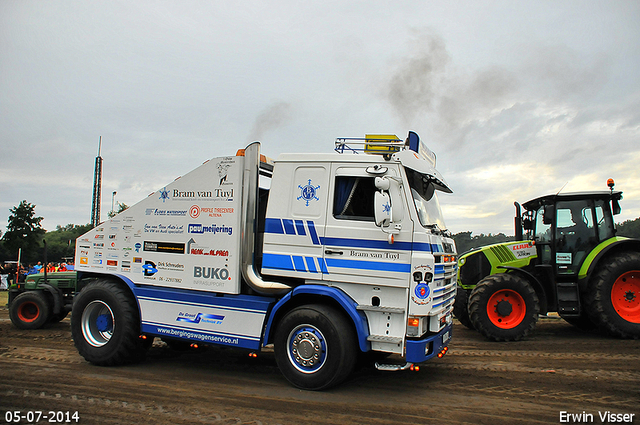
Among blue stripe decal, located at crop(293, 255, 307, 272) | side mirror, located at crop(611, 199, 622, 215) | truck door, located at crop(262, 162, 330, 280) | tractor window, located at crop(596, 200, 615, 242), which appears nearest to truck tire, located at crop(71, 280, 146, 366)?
truck door, located at crop(262, 162, 330, 280)

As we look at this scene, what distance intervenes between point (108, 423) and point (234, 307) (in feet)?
6.44

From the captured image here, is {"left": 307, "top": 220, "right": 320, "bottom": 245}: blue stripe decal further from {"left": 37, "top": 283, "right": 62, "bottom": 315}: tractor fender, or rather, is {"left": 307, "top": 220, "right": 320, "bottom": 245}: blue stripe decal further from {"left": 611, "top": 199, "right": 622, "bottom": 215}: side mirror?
{"left": 37, "top": 283, "right": 62, "bottom": 315}: tractor fender

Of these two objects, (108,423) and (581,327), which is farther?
(581,327)

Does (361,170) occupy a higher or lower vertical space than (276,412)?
higher

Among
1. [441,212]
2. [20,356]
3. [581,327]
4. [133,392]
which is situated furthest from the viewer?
[581,327]

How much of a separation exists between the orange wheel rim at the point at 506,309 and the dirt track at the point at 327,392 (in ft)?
2.71

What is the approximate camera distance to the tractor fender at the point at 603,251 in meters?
8.69

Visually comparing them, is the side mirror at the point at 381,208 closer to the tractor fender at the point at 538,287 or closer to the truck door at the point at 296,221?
the truck door at the point at 296,221

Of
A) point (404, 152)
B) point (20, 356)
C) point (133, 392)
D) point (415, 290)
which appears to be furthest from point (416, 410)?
point (20, 356)

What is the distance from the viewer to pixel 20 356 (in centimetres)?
722

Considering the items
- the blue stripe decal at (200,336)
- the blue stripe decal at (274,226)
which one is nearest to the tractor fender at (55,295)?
the blue stripe decal at (200,336)

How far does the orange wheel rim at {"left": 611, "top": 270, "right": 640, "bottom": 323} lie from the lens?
861 centimetres

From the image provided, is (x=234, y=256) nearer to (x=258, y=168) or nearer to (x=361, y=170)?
(x=258, y=168)

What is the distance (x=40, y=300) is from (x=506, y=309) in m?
10.3
